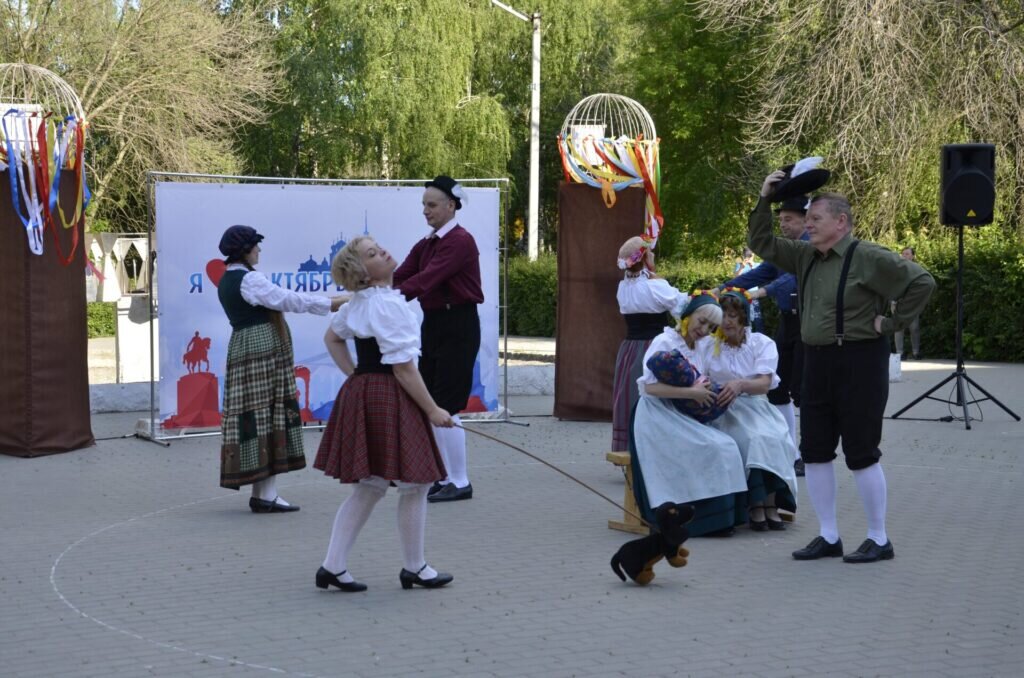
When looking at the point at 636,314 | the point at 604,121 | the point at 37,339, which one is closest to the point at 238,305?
the point at 636,314

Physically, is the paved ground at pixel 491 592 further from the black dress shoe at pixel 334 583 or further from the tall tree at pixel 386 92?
the tall tree at pixel 386 92

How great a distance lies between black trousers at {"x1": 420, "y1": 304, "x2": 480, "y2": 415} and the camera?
27.4ft

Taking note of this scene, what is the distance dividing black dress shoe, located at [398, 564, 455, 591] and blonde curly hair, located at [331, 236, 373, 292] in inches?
51.1

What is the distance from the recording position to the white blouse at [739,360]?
24.7ft

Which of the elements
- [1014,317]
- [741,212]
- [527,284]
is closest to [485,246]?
[1014,317]

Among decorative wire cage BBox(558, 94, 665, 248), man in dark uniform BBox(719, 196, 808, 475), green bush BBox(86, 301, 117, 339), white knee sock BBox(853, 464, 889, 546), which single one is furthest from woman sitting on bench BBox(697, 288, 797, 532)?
green bush BBox(86, 301, 117, 339)

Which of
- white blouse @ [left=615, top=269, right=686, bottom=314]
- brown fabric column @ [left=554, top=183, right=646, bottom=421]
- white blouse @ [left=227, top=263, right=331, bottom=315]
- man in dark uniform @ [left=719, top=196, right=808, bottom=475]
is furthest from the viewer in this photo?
brown fabric column @ [left=554, top=183, right=646, bottom=421]

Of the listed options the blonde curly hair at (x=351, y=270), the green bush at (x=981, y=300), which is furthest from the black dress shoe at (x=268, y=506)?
the green bush at (x=981, y=300)

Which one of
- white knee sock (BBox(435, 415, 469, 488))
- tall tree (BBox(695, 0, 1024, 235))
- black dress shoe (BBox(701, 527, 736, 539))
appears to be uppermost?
tall tree (BBox(695, 0, 1024, 235))

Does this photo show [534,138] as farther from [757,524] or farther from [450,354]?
[757,524]

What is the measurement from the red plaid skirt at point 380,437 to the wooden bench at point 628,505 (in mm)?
1670

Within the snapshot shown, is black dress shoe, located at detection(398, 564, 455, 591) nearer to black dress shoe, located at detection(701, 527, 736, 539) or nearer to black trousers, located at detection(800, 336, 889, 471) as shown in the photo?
black dress shoe, located at detection(701, 527, 736, 539)

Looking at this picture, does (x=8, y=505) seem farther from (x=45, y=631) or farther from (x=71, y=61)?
(x=71, y=61)

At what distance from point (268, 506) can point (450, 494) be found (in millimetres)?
1117
